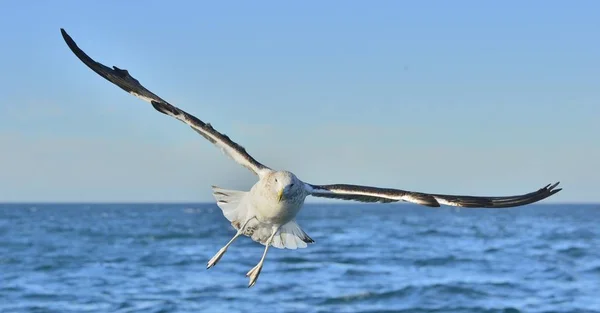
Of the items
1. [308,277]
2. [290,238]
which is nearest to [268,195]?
[290,238]

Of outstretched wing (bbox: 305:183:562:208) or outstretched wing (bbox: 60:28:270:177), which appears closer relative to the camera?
outstretched wing (bbox: 305:183:562:208)

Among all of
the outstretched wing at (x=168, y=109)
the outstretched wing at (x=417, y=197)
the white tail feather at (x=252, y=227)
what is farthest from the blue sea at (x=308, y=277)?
the outstretched wing at (x=417, y=197)

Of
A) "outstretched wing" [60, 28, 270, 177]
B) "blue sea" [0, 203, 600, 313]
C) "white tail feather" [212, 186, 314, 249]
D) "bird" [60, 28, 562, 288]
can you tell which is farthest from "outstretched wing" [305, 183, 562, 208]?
"blue sea" [0, 203, 600, 313]

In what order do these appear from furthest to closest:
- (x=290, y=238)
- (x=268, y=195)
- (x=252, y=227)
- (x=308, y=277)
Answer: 1. (x=308, y=277)
2. (x=290, y=238)
3. (x=252, y=227)
4. (x=268, y=195)

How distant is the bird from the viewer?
1119cm

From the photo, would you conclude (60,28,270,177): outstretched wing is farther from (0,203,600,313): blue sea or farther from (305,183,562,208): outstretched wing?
(0,203,600,313): blue sea

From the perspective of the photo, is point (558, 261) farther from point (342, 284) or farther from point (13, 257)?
point (13, 257)

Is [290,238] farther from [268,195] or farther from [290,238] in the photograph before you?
[268,195]

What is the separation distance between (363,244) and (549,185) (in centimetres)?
3948

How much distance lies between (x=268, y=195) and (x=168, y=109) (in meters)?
1.68

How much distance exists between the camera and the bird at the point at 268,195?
11.2 metres

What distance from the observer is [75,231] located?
6475 centimetres

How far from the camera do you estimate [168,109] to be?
11.8 metres

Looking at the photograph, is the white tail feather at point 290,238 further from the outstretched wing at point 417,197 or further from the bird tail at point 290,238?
the outstretched wing at point 417,197
